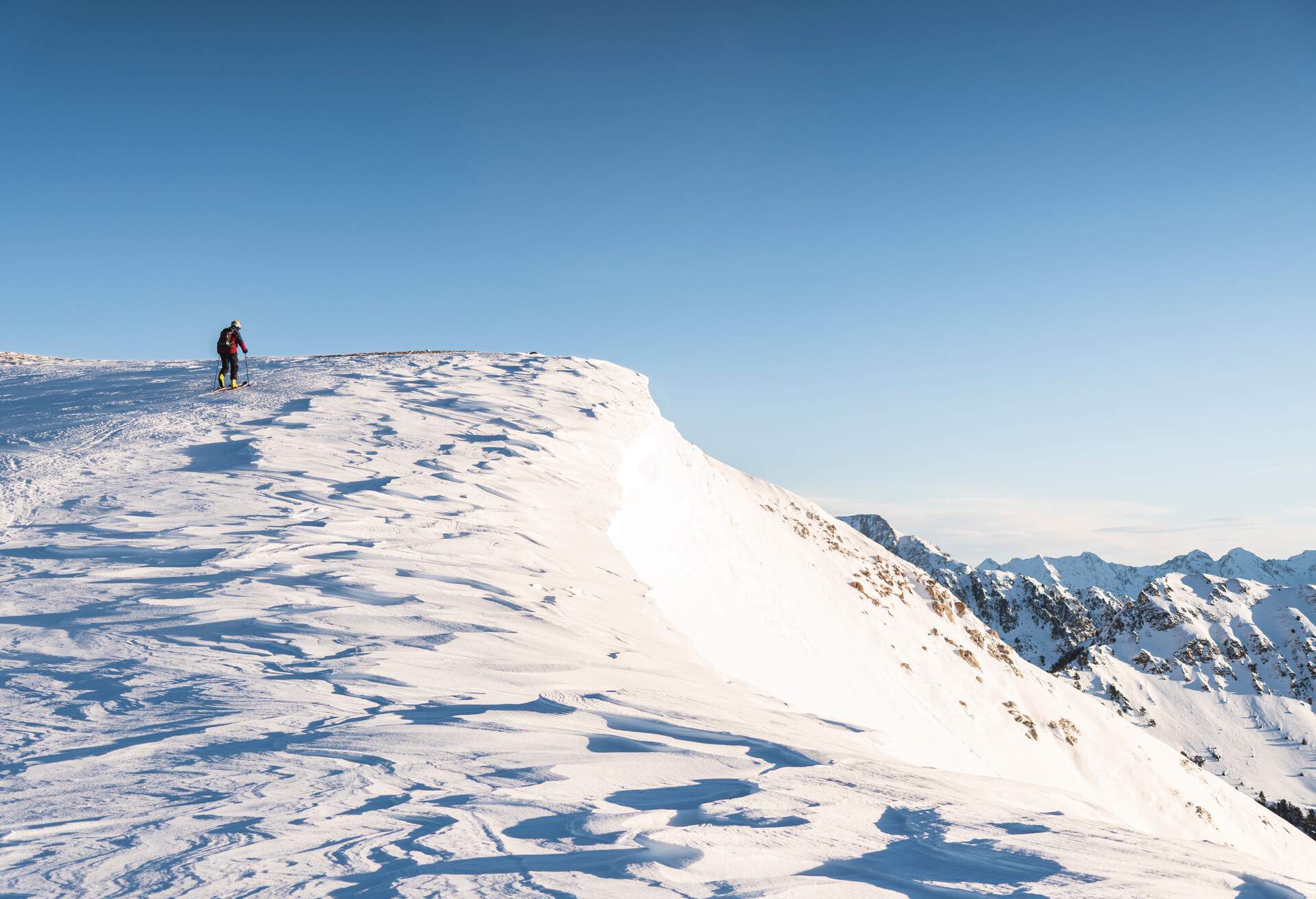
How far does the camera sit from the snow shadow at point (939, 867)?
348 cm

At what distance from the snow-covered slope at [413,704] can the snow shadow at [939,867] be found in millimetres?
18

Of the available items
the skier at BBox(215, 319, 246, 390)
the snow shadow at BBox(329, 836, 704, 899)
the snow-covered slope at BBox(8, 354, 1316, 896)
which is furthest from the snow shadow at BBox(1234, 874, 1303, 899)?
the skier at BBox(215, 319, 246, 390)

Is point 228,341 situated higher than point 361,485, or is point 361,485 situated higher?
point 228,341

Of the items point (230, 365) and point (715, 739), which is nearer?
point (715, 739)

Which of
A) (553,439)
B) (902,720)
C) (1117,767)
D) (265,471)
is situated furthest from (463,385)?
(1117,767)

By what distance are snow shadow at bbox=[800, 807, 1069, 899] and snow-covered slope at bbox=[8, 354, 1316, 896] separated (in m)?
0.02

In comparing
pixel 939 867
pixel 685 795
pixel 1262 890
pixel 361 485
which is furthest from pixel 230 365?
pixel 1262 890

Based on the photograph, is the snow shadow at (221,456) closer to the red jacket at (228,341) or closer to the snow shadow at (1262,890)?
the red jacket at (228,341)

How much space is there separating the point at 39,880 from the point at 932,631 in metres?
30.5

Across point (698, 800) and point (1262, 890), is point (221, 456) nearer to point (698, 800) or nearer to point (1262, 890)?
point (698, 800)

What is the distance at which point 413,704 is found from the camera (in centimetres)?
556

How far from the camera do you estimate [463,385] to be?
69.4 ft

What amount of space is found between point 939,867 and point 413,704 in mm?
3584

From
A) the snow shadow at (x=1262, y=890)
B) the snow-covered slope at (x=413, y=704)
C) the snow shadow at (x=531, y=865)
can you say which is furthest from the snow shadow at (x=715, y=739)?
the snow shadow at (x=1262, y=890)
